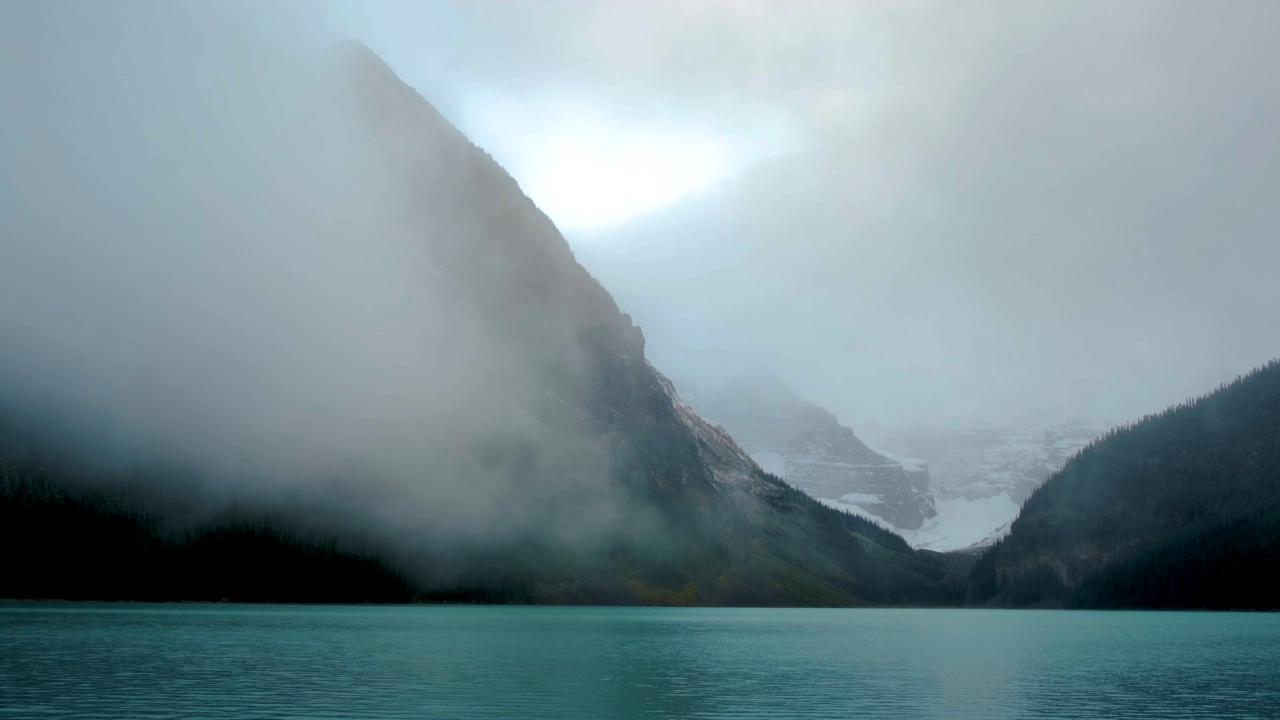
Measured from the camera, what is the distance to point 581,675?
98188 millimetres

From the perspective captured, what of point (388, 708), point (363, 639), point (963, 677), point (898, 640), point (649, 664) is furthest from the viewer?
point (898, 640)

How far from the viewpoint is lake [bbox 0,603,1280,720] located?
242 ft

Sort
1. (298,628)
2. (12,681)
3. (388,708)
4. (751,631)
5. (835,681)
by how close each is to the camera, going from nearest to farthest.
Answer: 1. (388,708)
2. (12,681)
3. (835,681)
4. (298,628)
5. (751,631)

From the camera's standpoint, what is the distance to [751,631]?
198 m

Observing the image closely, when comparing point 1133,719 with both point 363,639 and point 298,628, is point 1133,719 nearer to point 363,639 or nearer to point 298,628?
point 363,639

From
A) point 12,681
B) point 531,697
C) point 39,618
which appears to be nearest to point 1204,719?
point 531,697

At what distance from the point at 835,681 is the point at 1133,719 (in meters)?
29.2

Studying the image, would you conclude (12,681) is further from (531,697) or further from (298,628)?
(298,628)

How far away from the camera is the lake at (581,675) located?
7381 cm

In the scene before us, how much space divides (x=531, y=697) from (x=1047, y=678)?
5209 centimetres

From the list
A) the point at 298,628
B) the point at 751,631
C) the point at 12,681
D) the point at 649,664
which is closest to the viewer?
the point at 12,681

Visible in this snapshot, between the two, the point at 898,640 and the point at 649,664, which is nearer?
the point at 649,664

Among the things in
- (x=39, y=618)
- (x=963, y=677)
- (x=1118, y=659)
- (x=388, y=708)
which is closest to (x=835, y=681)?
(x=963, y=677)

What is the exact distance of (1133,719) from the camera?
72.8 m
